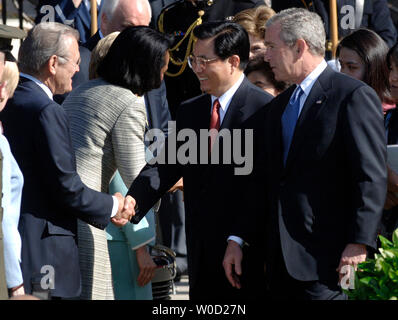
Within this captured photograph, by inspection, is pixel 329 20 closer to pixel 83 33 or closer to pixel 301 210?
pixel 83 33

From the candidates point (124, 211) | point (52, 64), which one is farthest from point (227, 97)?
point (52, 64)

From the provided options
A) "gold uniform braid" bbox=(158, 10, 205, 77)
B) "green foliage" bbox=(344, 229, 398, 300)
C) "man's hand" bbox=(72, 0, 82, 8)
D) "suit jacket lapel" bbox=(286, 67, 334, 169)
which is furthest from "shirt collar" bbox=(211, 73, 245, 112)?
"man's hand" bbox=(72, 0, 82, 8)

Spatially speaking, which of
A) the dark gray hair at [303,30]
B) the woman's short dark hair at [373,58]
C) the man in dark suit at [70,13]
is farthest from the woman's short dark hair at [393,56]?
the man in dark suit at [70,13]

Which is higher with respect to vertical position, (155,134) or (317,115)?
(317,115)

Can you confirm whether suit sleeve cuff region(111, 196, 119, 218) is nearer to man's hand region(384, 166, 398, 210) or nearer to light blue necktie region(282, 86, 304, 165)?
light blue necktie region(282, 86, 304, 165)

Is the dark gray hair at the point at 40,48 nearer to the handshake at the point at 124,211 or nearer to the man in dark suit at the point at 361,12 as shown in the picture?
the handshake at the point at 124,211

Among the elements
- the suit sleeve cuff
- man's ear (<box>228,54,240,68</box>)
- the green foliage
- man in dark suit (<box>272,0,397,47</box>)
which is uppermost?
man's ear (<box>228,54,240,68</box>)

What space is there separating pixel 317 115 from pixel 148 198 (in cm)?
124

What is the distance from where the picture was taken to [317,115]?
4258mm

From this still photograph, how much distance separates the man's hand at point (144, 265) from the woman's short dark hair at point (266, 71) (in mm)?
1484

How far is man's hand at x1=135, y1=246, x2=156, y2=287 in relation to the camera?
5.10 meters

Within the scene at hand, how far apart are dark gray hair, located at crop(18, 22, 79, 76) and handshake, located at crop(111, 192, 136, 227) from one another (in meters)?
0.87

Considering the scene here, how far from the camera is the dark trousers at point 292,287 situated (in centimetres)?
425
